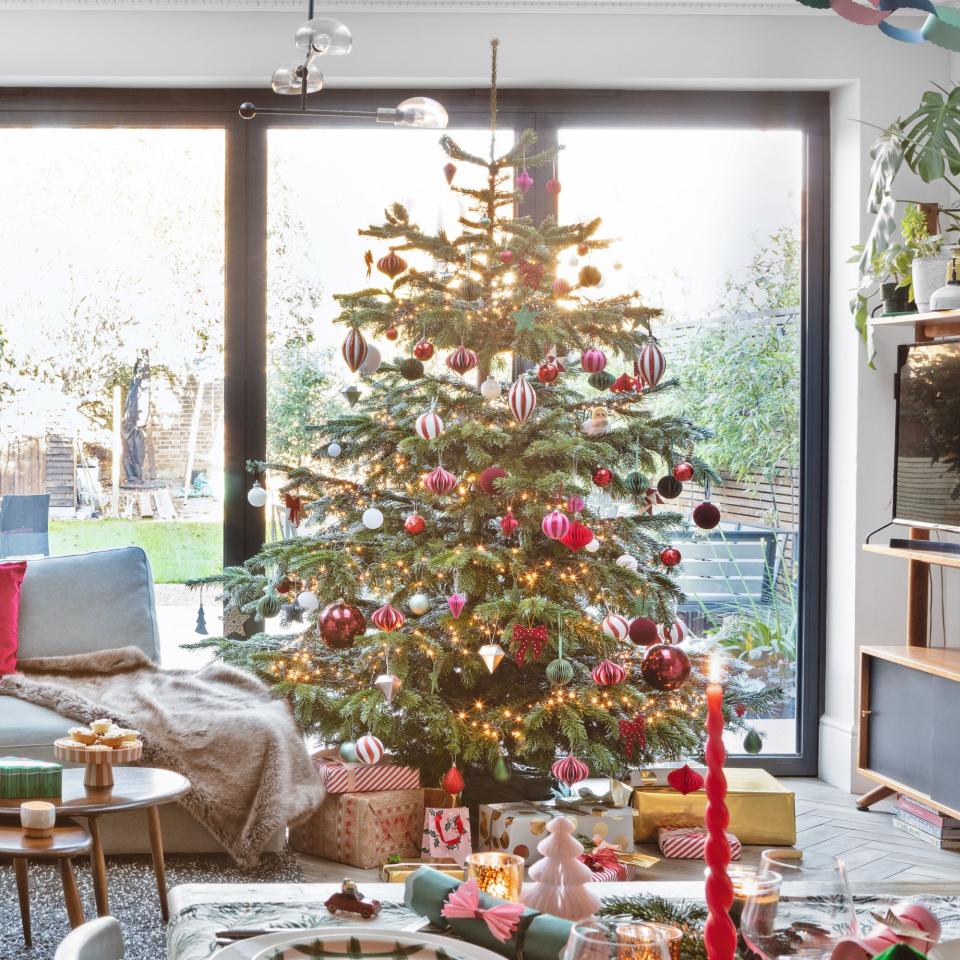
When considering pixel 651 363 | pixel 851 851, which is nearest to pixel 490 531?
pixel 651 363

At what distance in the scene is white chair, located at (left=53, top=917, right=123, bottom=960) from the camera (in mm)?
874

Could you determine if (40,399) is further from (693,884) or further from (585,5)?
(693,884)

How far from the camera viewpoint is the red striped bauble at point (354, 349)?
3268mm

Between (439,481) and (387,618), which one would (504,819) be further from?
(439,481)

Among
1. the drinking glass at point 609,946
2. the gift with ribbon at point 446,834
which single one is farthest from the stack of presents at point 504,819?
the drinking glass at point 609,946

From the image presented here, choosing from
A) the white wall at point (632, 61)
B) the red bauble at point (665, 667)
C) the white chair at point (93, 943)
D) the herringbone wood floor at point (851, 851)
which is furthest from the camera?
the white wall at point (632, 61)

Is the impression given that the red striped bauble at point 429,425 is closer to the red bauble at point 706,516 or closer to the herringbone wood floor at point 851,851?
the red bauble at point 706,516

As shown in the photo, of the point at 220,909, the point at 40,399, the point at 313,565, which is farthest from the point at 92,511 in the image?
the point at 220,909

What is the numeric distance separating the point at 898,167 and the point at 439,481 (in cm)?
189

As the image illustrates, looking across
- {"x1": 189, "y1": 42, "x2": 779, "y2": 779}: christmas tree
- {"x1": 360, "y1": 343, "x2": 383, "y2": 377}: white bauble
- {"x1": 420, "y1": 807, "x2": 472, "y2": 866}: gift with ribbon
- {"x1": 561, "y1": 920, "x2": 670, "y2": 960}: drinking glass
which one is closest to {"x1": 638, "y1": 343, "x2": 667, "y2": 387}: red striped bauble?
{"x1": 189, "y1": 42, "x2": 779, "y2": 779}: christmas tree

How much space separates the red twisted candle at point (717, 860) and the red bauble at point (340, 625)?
8.38 feet

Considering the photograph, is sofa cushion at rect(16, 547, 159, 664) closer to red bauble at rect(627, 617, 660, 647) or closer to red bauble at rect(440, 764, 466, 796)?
red bauble at rect(440, 764, 466, 796)

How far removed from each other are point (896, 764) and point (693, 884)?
273cm

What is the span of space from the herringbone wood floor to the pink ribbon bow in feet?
7.52
